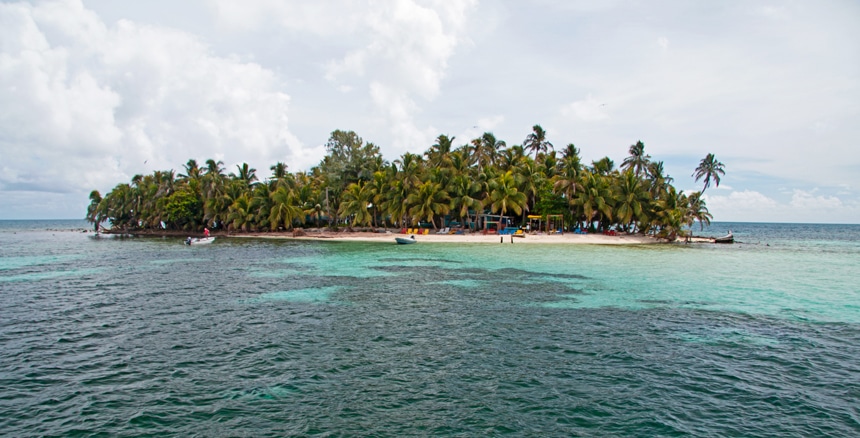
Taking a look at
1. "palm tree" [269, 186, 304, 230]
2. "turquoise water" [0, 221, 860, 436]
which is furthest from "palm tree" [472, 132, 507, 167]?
"turquoise water" [0, 221, 860, 436]

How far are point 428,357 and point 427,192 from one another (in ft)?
155

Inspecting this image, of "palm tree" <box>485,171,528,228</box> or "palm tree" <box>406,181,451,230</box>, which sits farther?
"palm tree" <box>406,181,451,230</box>

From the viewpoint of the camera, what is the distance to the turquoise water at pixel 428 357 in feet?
27.4

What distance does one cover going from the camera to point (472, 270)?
95.9ft

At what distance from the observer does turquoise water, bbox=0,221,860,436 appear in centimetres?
835

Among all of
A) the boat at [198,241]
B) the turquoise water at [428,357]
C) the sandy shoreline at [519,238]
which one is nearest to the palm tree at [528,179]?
the sandy shoreline at [519,238]

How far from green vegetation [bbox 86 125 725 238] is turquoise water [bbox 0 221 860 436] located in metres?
34.7

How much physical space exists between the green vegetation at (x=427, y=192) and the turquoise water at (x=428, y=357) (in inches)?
1367

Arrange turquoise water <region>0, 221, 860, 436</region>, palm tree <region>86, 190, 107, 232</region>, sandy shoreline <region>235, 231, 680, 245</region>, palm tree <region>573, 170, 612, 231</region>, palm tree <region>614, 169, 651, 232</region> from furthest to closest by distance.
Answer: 1. palm tree <region>86, 190, 107, 232</region>
2. palm tree <region>573, 170, 612, 231</region>
3. palm tree <region>614, 169, 651, 232</region>
4. sandy shoreline <region>235, 231, 680, 245</region>
5. turquoise water <region>0, 221, 860, 436</region>

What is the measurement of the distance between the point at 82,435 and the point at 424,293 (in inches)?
570

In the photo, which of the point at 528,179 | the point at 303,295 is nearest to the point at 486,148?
the point at 528,179

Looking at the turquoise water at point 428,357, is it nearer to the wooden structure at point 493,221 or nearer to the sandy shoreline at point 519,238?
the sandy shoreline at point 519,238

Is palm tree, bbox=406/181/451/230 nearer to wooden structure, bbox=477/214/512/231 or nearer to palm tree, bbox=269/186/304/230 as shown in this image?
wooden structure, bbox=477/214/512/231

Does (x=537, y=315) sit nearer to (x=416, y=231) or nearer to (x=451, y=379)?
(x=451, y=379)
